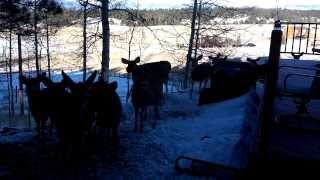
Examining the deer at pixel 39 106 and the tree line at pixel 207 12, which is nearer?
the deer at pixel 39 106

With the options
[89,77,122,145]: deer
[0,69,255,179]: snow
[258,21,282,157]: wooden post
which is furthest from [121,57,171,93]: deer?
[258,21,282,157]: wooden post

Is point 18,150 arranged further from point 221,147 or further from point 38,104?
point 221,147

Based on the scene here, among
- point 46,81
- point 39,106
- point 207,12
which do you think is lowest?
point 39,106

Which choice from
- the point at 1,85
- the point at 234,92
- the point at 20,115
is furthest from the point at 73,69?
the point at 234,92

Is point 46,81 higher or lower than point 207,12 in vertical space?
lower

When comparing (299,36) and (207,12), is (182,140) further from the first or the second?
(207,12)

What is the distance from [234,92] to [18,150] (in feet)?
29.7

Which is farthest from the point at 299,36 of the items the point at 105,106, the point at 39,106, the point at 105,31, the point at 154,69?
the point at 39,106

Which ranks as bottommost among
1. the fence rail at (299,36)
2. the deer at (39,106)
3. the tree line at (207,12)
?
the deer at (39,106)

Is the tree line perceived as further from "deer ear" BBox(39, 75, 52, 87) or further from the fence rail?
"deer ear" BBox(39, 75, 52, 87)

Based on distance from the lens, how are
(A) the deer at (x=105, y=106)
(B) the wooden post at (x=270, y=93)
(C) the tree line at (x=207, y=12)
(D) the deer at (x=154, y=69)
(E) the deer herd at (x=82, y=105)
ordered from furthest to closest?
(C) the tree line at (x=207, y=12) → (D) the deer at (x=154, y=69) → (A) the deer at (x=105, y=106) → (E) the deer herd at (x=82, y=105) → (B) the wooden post at (x=270, y=93)

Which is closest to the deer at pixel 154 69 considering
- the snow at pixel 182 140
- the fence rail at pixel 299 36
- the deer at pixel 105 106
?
the snow at pixel 182 140

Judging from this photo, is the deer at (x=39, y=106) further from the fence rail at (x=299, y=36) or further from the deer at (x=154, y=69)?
the fence rail at (x=299, y=36)

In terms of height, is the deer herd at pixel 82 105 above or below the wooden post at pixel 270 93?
below
